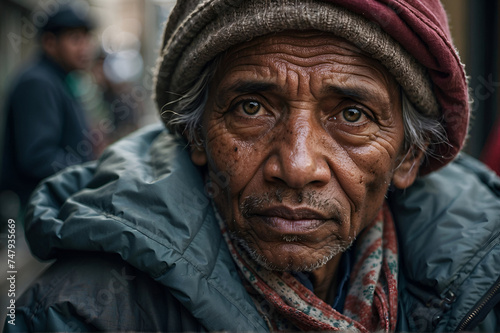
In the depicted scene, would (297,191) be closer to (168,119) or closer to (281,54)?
(281,54)

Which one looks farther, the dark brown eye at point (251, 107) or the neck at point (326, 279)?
the neck at point (326, 279)

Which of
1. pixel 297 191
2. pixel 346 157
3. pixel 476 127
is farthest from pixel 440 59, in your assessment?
pixel 476 127

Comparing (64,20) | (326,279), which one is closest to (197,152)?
(326,279)

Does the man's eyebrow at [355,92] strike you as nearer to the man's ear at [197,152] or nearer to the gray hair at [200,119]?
the gray hair at [200,119]

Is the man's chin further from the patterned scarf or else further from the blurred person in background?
the blurred person in background

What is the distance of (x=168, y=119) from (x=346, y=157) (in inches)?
34.0

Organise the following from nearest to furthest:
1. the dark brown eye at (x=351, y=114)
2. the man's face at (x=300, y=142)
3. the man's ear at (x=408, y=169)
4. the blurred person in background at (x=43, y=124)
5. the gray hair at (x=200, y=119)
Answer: the man's face at (x=300, y=142), the dark brown eye at (x=351, y=114), the gray hair at (x=200, y=119), the man's ear at (x=408, y=169), the blurred person in background at (x=43, y=124)

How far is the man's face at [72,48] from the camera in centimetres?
395

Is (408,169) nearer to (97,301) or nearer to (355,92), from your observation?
(355,92)

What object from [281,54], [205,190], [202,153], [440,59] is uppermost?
[440,59]

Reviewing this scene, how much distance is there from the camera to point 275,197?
5.15ft

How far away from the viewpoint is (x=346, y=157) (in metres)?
1.63

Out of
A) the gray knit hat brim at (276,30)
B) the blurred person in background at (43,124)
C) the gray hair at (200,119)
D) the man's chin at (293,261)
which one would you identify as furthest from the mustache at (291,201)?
the blurred person in background at (43,124)

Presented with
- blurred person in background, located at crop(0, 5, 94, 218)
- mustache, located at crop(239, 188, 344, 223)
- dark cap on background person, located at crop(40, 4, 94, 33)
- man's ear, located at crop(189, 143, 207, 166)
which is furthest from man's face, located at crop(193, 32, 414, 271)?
dark cap on background person, located at crop(40, 4, 94, 33)
